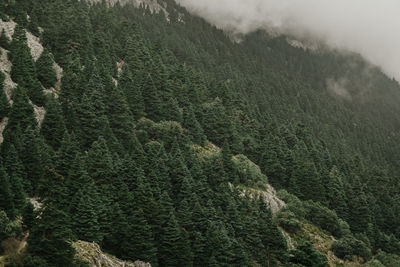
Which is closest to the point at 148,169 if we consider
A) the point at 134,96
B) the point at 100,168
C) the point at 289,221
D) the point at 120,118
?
the point at 100,168

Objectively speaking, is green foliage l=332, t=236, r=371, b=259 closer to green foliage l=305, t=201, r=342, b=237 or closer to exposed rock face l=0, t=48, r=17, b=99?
green foliage l=305, t=201, r=342, b=237

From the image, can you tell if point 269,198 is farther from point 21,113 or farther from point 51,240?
point 51,240

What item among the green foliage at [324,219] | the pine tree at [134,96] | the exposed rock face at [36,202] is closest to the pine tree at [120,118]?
the pine tree at [134,96]

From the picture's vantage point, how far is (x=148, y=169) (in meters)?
57.7

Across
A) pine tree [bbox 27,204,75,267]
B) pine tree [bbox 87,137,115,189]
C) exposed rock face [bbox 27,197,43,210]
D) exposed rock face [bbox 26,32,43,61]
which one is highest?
exposed rock face [bbox 26,32,43,61]

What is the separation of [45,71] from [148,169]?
31.0 metres

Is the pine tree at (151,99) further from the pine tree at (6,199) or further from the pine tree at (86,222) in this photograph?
the pine tree at (6,199)

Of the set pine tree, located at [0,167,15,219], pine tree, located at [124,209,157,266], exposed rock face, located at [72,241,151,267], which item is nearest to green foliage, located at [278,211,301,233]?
Answer: pine tree, located at [124,209,157,266]

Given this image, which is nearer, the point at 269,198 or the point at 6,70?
the point at 6,70

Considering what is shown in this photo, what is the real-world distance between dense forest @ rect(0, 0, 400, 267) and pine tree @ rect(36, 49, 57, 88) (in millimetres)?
224

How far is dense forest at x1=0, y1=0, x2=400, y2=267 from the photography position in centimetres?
4194

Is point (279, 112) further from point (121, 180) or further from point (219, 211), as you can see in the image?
point (121, 180)

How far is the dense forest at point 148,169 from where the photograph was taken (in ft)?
138

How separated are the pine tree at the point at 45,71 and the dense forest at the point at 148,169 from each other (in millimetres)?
224
